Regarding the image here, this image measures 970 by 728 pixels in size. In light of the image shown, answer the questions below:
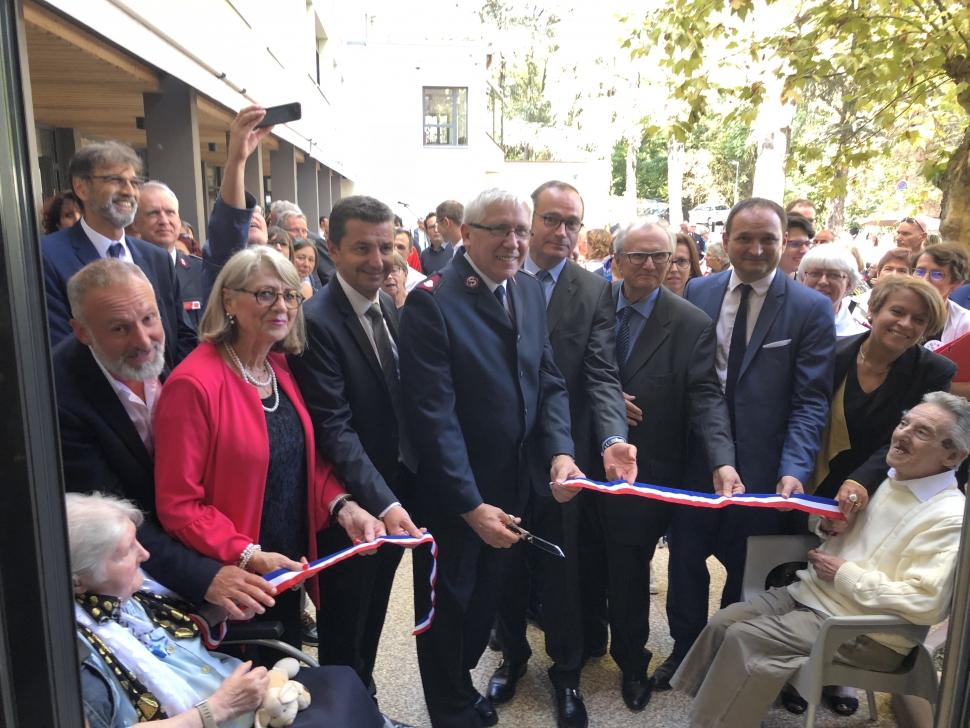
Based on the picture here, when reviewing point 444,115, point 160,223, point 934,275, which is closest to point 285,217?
point 160,223

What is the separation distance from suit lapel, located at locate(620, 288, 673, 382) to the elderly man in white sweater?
1.02m

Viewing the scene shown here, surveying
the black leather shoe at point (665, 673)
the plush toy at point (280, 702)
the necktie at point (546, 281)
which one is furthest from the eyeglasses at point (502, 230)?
the black leather shoe at point (665, 673)

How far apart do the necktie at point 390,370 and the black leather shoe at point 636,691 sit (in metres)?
1.55

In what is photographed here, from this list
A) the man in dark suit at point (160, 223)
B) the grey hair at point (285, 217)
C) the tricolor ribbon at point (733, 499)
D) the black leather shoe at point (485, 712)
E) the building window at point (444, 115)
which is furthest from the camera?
the building window at point (444, 115)

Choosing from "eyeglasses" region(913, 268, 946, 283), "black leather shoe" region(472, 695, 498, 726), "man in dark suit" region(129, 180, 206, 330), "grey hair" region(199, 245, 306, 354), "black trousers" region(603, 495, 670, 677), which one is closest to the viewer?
"grey hair" region(199, 245, 306, 354)

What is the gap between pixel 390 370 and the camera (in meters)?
2.93

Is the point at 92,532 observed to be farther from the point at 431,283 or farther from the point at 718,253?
the point at 718,253

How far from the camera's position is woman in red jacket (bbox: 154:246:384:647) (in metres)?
2.28

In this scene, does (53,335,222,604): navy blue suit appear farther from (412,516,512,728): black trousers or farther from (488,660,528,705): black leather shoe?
(488,660,528,705): black leather shoe

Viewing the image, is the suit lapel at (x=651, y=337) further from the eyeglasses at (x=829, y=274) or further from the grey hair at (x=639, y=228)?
the eyeglasses at (x=829, y=274)

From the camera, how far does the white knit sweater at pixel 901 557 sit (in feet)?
8.51

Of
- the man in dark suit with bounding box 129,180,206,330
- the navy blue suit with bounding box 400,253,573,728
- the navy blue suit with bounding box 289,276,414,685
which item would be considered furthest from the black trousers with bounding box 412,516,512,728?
the man in dark suit with bounding box 129,180,206,330

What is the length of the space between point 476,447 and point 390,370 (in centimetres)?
45

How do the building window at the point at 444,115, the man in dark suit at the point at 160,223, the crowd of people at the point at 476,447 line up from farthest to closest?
1. the building window at the point at 444,115
2. the man in dark suit at the point at 160,223
3. the crowd of people at the point at 476,447
